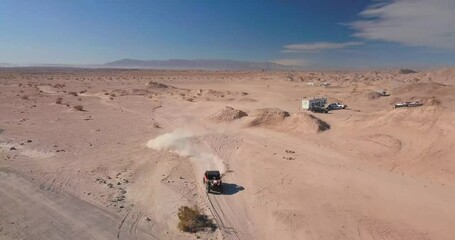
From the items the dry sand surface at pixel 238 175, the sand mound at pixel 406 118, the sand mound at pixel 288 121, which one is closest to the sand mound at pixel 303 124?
the sand mound at pixel 288 121

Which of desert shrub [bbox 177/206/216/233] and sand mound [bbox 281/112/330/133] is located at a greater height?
sand mound [bbox 281/112/330/133]

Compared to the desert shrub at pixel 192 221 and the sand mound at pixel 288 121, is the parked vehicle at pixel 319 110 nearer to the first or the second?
the sand mound at pixel 288 121

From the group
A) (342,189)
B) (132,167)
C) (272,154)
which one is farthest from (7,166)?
(342,189)

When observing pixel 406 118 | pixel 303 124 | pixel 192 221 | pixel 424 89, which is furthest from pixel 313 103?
pixel 192 221

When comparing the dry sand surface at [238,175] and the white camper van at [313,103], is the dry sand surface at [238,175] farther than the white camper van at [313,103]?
No

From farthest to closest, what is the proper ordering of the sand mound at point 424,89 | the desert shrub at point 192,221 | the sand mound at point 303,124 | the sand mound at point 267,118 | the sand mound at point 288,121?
the sand mound at point 424,89
the sand mound at point 267,118
the sand mound at point 288,121
the sand mound at point 303,124
the desert shrub at point 192,221

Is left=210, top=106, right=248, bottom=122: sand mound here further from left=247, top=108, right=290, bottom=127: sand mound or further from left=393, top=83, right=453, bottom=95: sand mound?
left=393, top=83, right=453, bottom=95: sand mound

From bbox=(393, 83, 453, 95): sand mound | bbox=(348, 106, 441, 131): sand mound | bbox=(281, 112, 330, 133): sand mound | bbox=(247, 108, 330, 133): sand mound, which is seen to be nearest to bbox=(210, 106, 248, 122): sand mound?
bbox=(247, 108, 330, 133): sand mound

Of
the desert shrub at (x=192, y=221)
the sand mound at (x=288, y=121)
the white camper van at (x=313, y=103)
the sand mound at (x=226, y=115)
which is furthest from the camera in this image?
the white camper van at (x=313, y=103)
